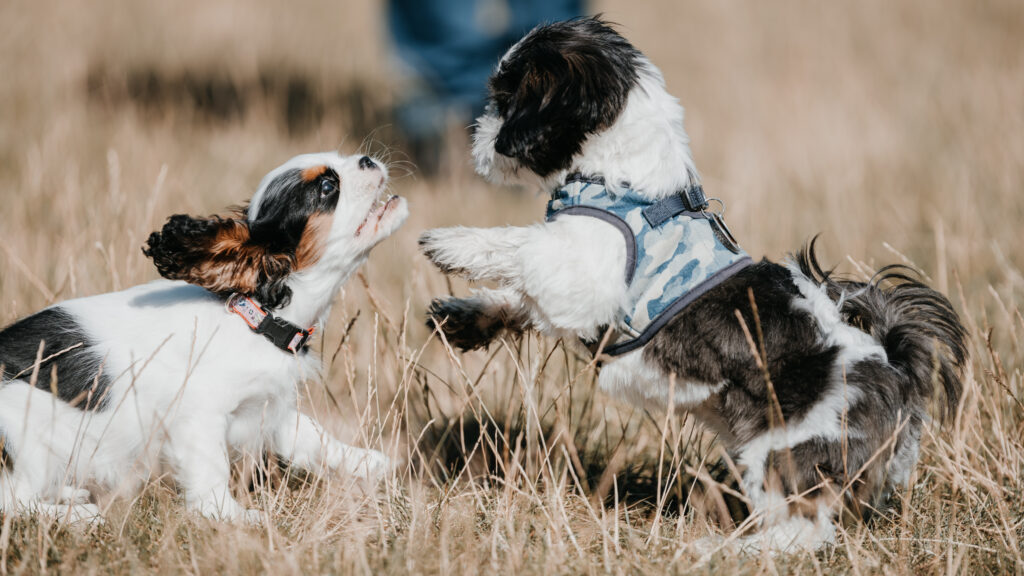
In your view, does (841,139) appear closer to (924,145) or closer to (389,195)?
(924,145)

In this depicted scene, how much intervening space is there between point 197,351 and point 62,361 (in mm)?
428

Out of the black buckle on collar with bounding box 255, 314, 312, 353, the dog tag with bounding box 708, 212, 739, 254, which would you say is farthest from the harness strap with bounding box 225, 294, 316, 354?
the dog tag with bounding box 708, 212, 739, 254

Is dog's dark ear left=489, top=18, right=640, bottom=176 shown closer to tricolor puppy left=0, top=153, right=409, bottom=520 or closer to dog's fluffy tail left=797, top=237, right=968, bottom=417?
tricolor puppy left=0, top=153, right=409, bottom=520

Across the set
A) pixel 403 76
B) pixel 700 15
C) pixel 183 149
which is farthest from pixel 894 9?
pixel 183 149

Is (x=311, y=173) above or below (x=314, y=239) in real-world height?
above

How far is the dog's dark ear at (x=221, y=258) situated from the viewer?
236 centimetres

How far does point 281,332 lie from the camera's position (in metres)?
2.64

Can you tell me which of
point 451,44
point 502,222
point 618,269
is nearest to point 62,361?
point 618,269

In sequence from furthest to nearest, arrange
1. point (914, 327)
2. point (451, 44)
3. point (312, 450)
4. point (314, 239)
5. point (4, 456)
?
point (451, 44) → point (312, 450) → point (314, 239) → point (914, 327) → point (4, 456)

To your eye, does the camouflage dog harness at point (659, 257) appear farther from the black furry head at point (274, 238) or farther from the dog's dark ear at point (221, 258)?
the dog's dark ear at point (221, 258)

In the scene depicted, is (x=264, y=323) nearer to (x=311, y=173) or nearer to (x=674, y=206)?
(x=311, y=173)

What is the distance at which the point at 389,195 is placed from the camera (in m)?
2.87

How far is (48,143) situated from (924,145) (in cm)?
725

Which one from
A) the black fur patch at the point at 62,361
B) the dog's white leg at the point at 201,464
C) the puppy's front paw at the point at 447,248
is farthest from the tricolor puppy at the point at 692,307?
the black fur patch at the point at 62,361
